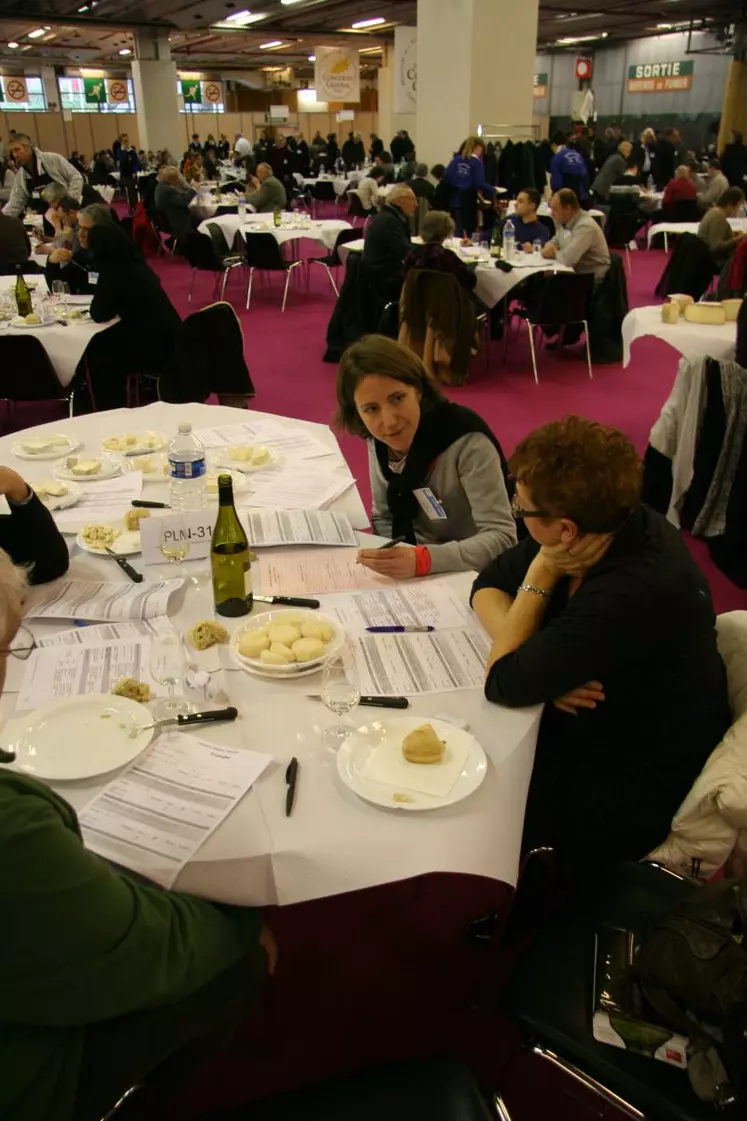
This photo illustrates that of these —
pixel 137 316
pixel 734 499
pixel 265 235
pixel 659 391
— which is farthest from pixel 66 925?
pixel 265 235

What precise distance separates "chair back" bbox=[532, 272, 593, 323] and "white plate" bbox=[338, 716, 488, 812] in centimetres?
501

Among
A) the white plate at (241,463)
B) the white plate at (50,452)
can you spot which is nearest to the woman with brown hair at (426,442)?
the white plate at (241,463)

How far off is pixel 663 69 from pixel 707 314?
2069 cm

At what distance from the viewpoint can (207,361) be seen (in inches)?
164

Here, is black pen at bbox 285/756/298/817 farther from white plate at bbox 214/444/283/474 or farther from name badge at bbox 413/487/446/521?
white plate at bbox 214/444/283/474

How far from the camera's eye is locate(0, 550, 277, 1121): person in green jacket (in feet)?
2.90

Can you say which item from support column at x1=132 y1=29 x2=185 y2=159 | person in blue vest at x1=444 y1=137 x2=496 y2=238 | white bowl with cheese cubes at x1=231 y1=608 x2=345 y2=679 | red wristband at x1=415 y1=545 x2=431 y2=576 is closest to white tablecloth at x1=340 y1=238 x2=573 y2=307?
person in blue vest at x1=444 y1=137 x2=496 y2=238

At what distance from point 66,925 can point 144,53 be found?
20.6 meters

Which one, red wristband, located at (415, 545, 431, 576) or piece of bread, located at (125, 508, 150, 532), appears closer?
red wristband, located at (415, 545, 431, 576)

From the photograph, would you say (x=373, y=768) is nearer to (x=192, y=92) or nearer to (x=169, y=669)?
(x=169, y=669)

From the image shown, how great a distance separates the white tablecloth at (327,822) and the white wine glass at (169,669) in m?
0.08

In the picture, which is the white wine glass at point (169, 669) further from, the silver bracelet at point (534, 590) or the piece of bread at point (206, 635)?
the silver bracelet at point (534, 590)

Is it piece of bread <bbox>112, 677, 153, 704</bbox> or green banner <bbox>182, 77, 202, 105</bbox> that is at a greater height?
green banner <bbox>182, 77, 202, 105</bbox>

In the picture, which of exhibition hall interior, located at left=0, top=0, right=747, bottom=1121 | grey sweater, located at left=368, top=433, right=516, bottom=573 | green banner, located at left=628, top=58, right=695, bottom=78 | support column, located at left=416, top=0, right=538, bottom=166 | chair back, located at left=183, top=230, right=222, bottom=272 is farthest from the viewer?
green banner, located at left=628, top=58, right=695, bottom=78
